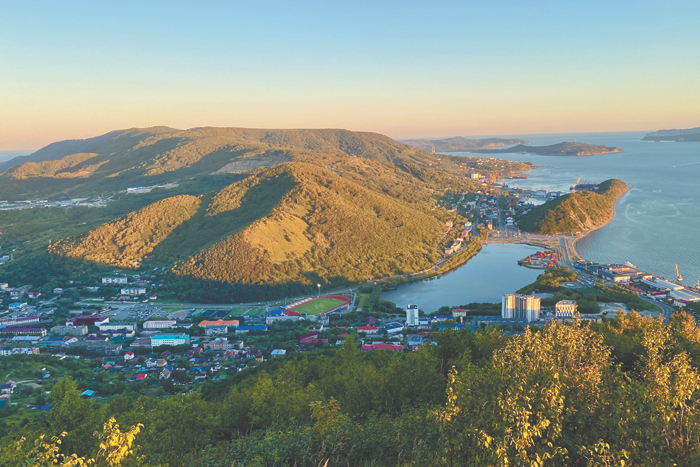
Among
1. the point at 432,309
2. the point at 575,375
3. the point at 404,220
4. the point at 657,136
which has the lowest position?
the point at 432,309

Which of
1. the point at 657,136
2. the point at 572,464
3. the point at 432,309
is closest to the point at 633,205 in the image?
the point at 432,309

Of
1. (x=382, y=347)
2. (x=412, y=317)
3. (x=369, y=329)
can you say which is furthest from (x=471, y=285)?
(x=382, y=347)

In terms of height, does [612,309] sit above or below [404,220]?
below

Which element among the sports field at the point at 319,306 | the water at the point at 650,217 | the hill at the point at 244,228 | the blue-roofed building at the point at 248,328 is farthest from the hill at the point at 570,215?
the blue-roofed building at the point at 248,328

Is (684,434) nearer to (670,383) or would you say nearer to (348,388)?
(670,383)

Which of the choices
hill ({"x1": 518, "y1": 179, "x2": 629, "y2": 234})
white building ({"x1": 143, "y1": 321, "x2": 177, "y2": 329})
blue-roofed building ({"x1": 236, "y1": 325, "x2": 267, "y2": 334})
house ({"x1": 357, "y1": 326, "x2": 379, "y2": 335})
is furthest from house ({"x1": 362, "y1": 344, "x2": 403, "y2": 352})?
hill ({"x1": 518, "y1": 179, "x2": 629, "y2": 234})

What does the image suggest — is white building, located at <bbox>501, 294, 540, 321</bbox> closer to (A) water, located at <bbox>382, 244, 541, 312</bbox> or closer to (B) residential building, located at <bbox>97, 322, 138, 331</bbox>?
(A) water, located at <bbox>382, 244, 541, 312</bbox>

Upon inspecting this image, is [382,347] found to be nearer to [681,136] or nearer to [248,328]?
[248,328]
